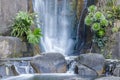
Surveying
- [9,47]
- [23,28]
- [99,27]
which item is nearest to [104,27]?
[99,27]

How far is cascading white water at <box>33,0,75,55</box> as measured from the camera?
18.3 meters

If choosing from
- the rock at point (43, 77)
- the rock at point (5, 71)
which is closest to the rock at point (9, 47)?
the rock at point (5, 71)

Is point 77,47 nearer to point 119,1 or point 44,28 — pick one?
point 44,28

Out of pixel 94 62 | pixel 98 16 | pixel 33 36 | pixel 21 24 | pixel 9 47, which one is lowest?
pixel 94 62

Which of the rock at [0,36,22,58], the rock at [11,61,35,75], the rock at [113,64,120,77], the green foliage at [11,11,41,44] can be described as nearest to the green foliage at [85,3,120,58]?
the rock at [113,64,120,77]

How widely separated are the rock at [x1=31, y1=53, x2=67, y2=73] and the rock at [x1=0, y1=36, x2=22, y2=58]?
1647mm

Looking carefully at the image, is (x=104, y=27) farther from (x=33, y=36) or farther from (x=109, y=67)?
(x=33, y=36)

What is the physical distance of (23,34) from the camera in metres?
16.0

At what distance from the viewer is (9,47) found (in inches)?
593

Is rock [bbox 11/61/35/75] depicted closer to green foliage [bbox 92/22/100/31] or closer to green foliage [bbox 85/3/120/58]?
green foliage [bbox 85/3/120/58]

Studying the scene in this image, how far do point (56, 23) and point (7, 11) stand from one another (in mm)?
3055

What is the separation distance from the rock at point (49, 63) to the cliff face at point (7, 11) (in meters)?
3.09

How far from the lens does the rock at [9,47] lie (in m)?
15.0

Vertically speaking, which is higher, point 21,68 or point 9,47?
point 9,47
